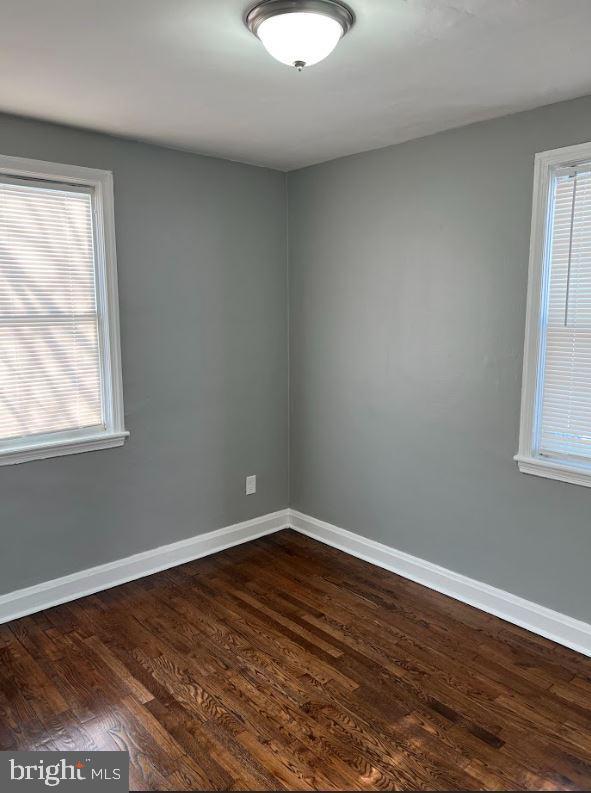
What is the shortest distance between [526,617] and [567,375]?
1175mm

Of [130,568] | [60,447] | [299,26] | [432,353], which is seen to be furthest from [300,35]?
[130,568]

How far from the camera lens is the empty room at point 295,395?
1.99 metres

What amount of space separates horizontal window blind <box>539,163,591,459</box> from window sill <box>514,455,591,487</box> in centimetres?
6

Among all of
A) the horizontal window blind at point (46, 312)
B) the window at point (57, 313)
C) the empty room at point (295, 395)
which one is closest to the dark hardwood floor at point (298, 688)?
the empty room at point (295, 395)

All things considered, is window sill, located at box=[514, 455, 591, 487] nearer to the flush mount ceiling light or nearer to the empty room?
the empty room

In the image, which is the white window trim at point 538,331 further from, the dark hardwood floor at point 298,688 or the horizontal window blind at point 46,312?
the horizontal window blind at point 46,312

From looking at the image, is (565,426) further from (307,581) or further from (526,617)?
(307,581)

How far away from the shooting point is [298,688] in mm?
2381

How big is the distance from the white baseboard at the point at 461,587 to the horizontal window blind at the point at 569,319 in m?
0.77

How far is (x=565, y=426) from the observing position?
2650mm

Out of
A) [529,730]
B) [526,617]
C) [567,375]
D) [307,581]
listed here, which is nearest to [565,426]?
[567,375]

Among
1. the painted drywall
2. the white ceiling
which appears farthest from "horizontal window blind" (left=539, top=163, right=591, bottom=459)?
the painted drywall

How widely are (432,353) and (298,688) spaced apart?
1754 mm

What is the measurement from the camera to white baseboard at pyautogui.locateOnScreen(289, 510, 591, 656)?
266 cm
